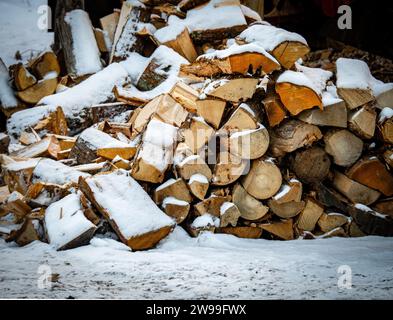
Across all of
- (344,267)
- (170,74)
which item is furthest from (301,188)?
(170,74)

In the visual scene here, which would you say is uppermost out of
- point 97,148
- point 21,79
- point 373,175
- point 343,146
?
point 21,79

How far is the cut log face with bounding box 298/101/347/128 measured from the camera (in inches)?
106

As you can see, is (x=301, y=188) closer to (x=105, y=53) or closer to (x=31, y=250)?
(x=31, y=250)

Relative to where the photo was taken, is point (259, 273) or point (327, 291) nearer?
point (327, 291)

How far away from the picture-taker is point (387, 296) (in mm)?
1562

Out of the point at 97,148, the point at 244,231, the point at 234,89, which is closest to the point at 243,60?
the point at 234,89

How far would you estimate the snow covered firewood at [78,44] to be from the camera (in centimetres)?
435

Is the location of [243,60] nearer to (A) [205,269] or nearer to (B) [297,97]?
(B) [297,97]

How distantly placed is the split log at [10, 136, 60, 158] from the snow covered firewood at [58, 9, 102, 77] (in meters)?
1.25

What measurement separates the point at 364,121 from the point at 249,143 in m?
0.94

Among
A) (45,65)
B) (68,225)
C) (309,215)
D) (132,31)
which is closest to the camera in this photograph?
(68,225)

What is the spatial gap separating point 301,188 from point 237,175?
550 mm

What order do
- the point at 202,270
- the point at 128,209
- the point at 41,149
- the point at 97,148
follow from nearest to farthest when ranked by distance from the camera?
1. the point at 202,270
2. the point at 128,209
3. the point at 97,148
4. the point at 41,149

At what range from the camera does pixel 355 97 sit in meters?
2.73
